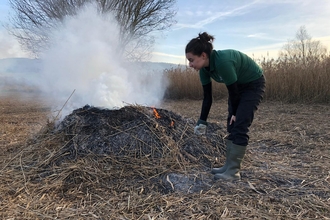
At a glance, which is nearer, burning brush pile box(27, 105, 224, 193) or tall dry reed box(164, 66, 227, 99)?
burning brush pile box(27, 105, 224, 193)

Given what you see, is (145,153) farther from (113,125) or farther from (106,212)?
(106,212)

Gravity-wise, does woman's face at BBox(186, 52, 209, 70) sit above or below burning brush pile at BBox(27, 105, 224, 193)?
above

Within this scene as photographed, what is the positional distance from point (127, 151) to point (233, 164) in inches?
47.6

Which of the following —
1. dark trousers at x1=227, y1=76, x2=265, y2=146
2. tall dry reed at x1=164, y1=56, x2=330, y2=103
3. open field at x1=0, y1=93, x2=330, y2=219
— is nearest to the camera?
open field at x1=0, y1=93, x2=330, y2=219

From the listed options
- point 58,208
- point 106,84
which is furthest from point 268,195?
point 106,84

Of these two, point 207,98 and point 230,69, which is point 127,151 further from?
point 230,69

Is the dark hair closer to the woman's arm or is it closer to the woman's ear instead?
the woman's ear

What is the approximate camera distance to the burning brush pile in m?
2.83

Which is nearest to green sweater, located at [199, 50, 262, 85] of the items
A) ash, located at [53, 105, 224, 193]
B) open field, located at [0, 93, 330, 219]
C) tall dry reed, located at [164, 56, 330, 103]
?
ash, located at [53, 105, 224, 193]

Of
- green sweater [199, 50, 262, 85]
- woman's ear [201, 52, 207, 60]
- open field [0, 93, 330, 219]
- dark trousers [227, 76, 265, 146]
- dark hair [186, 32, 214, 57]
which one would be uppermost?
dark hair [186, 32, 214, 57]

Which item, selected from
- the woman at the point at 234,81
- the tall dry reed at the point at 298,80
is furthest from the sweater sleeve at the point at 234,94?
the tall dry reed at the point at 298,80

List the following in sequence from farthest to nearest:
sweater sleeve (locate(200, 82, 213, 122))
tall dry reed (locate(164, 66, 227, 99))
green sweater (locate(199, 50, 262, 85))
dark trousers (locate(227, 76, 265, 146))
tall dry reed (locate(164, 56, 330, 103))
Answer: tall dry reed (locate(164, 66, 227, 99)) → tall dry reed (locate(164, 56, 330, 103)) → sweater sleeve (locate(200, 82, 213, 122)) → dark trousers (locate(227, 76, 265, 146)) → green sweater (locate(199, 50, 262, 85))

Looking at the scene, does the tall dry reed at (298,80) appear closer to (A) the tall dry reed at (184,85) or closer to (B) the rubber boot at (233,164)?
(A) the tall dry reed at (184,85)

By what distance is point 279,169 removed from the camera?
10.4ft
